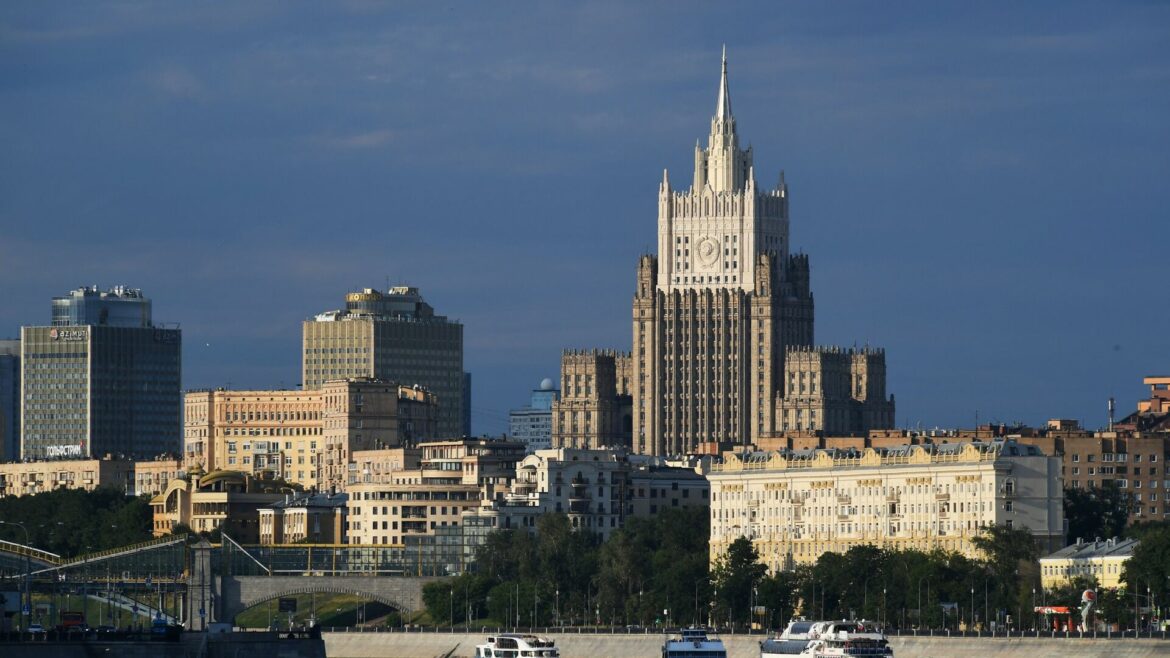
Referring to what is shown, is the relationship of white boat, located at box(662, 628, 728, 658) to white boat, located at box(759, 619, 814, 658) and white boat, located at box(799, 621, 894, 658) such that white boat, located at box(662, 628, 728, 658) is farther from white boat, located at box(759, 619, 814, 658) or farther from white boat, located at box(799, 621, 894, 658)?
white boat, located at box(799, 621, 894, 658)

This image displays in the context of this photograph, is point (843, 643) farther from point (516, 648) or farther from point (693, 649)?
point (516, 648)

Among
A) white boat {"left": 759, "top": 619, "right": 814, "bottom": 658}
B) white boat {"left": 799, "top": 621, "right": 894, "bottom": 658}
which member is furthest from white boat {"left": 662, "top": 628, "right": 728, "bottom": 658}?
white boat {"left": 799, "top": 621, "right": 894, "bottom": 658}

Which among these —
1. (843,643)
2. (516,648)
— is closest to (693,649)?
(843,643)

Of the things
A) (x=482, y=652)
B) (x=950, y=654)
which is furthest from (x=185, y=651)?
(x=950, y=654)

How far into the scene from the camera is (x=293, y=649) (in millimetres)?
166625

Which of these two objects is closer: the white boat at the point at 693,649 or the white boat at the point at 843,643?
the white boat at the point at 843,643

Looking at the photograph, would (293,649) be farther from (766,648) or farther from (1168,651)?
(1168,651)

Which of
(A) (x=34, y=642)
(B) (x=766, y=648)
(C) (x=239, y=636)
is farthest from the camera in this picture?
(B) (x=766, y=648)

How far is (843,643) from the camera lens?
529 feet

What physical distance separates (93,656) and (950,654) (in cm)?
6151

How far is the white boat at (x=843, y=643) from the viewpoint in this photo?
6314 inches

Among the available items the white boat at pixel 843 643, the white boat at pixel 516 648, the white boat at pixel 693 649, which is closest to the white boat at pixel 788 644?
the white boat at pixel 843 643

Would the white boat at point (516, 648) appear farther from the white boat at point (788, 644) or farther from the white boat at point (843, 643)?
the white boat at point (843, 643)

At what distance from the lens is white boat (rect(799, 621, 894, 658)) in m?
160
